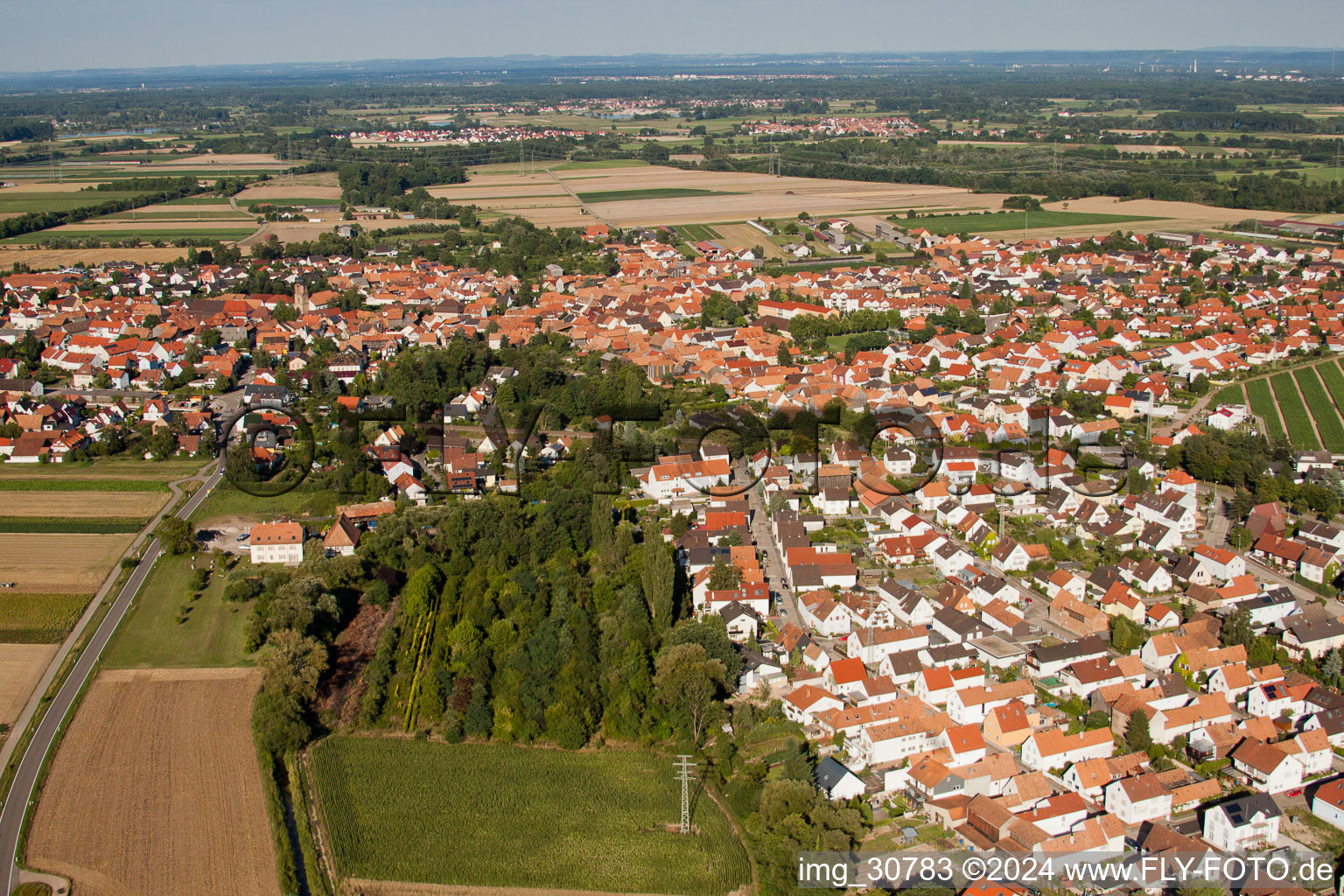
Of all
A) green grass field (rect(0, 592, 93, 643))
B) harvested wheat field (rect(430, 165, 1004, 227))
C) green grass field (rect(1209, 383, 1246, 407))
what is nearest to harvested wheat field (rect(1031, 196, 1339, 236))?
harvested wheat field (rect(430, 165, 1004, 227))

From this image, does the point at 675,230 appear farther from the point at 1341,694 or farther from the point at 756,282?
the point at 1341,694

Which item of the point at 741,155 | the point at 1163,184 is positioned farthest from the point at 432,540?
the point at 741,155

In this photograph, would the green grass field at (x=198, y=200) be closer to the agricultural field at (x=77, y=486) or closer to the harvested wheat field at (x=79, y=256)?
the harvested wheat field at (x=79, y=256)

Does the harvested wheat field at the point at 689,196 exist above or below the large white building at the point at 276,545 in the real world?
above

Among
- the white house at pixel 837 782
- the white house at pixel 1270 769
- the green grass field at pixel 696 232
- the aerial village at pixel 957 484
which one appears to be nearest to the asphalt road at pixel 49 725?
the aerial village at pixel 957 484

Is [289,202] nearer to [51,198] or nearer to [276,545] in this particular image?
[51,198]

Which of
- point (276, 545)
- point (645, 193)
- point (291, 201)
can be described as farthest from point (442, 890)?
point (645, 193)

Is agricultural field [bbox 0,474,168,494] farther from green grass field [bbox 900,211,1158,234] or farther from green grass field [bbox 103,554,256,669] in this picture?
green grass field [bbox 900,211,1158,234]
